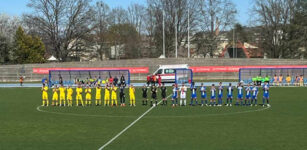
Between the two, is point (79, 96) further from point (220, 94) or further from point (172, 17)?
point (172, 17)

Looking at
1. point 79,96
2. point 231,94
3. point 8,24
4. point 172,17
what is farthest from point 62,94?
point 8,24

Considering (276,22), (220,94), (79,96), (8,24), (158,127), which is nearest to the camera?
(158,127)

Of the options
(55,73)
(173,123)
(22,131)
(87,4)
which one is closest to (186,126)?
(173,123)

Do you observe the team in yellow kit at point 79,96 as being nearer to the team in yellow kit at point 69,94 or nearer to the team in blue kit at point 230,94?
Result: the team in yellow kit at point 69,94

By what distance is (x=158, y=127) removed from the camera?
58.2 feet

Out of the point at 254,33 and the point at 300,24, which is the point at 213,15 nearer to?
the point at 254,33

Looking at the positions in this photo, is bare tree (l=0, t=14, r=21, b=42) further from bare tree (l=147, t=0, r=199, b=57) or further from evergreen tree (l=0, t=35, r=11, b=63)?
bare tree (l=147, t=0, r=199, b=57)

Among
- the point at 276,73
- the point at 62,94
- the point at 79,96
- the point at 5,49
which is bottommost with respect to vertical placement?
the point at 79,96

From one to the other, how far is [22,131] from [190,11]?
52680 millimetres

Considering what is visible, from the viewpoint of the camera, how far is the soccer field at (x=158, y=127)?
14234mm

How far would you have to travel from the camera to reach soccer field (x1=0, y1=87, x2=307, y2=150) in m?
14.2

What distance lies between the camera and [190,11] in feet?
219

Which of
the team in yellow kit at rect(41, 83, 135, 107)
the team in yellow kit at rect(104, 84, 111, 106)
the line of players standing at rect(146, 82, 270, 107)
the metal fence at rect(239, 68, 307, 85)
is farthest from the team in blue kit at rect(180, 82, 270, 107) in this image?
the metal fence at rect(239, 68, 307, 85)

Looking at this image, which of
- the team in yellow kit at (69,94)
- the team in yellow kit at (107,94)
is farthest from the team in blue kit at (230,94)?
the team in yellow kit at (69,94)
